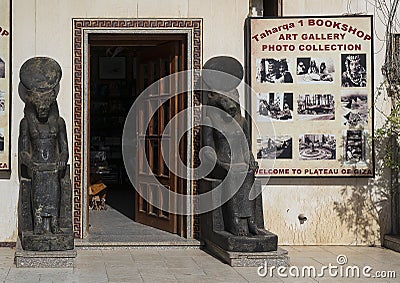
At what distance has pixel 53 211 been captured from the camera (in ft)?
27.8

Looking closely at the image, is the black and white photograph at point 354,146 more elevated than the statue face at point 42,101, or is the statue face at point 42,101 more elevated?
the statue face at point 42,101

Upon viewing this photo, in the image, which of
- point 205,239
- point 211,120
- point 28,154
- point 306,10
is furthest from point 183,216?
point 306,10

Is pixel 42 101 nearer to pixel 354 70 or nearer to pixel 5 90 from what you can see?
pixel 5 90

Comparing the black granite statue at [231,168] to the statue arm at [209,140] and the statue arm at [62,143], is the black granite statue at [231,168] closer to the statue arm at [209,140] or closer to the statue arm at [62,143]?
the statue arm at [209,140]

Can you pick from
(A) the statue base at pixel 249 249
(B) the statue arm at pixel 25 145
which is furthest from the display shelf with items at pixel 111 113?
(A) the statue base at pixel 249 249

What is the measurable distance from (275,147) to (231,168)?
0.98 metres

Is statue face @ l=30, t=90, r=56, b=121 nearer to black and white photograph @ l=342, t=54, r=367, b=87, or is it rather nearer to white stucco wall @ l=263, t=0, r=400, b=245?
white stucco wall @ l=263, t=0, r=400, b=245

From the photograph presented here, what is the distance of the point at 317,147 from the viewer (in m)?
9.64

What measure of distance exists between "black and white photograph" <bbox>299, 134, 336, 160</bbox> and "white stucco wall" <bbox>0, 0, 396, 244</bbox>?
26 centimetres

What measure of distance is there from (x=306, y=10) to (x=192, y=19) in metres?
1.22

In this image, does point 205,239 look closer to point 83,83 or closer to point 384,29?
point 83,83

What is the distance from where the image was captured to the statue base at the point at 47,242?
27.0 feet
